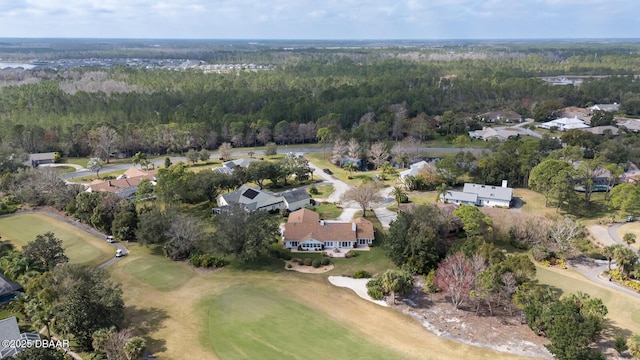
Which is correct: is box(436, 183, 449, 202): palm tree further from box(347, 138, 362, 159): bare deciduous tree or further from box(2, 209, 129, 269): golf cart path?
box(2, 209, 129, 269): golf cart path

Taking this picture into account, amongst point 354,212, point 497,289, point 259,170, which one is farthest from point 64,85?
point 497,289

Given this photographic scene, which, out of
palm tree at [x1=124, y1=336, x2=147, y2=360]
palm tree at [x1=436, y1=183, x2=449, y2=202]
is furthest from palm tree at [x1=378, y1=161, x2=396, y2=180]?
palm tree at [x1=124, y1=336, x2=147, y2=360]

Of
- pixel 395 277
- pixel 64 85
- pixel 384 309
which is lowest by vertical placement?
pixel 384 309

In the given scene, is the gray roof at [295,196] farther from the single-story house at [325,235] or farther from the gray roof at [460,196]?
the gray roof at [460,196]

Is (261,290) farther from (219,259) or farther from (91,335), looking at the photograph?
(91,335)

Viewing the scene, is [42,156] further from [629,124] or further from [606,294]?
[629,124]

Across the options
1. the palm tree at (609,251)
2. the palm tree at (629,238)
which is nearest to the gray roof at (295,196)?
the palm tree at (609,251)

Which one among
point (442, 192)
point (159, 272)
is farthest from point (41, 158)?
point (442, 192)
